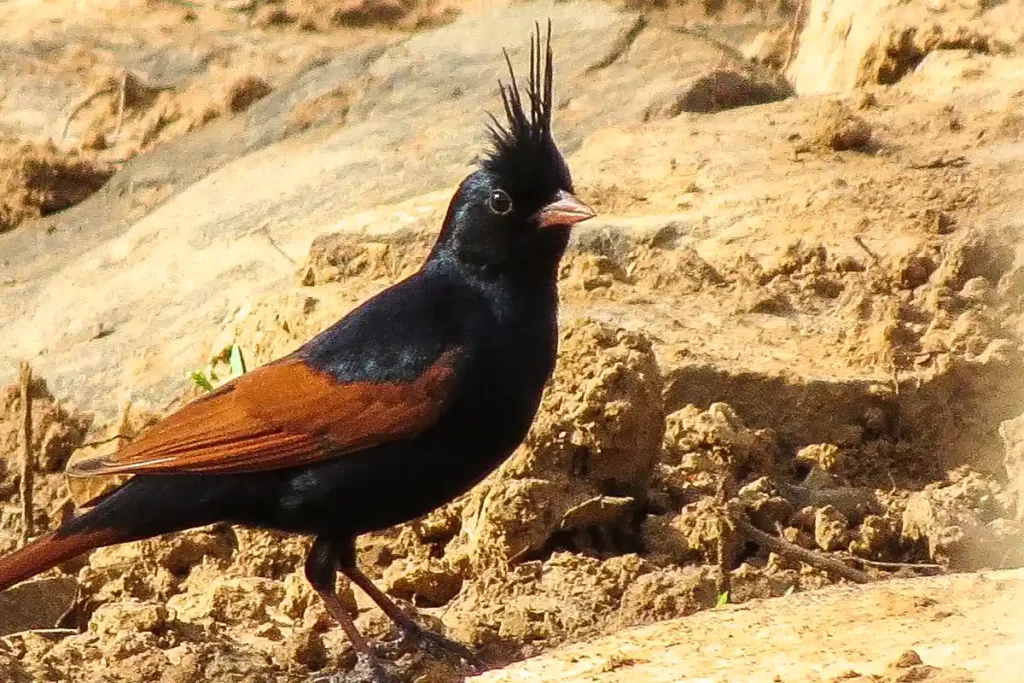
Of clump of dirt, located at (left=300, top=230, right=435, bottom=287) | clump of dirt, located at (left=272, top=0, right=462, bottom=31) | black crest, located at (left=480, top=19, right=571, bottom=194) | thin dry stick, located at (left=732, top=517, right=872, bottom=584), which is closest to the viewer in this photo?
black crest, located at (left=480, top=19, right=571, bottom=194)

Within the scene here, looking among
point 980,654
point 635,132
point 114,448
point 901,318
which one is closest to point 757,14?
point 635,132

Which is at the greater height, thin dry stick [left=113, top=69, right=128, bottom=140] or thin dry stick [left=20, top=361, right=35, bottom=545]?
thin dry stick [left=113, top=69, right=128, bottom=140]

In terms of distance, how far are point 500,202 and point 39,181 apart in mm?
5163

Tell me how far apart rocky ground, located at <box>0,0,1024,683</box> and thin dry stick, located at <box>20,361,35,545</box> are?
13 centimetres

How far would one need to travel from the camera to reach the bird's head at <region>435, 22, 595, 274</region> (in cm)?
510

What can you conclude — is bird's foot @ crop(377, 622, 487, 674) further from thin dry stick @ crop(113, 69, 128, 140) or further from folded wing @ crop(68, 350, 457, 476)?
thin dry stick @ crop(113, 69, 128, 140)

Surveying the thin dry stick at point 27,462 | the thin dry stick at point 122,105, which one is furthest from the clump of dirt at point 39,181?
the thin dry stick at point 27,462

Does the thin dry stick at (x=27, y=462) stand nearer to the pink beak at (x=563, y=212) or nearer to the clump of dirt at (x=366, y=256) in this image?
the clump of dirt at (x=366, y=256)

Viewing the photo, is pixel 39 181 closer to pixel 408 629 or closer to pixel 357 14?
pixel 357 14

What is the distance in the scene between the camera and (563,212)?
16.6ft

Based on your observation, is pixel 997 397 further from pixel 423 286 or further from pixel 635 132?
pixel 635 132

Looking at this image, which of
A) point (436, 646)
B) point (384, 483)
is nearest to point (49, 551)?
point (384, 483)

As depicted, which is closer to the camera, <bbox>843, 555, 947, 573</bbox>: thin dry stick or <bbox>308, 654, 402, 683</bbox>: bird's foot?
<bbox>308, 654, 402, 683</bbox>: bird's foot

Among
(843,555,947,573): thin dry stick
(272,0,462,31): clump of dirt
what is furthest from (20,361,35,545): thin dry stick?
(272,0,462,31): clump of dirt
